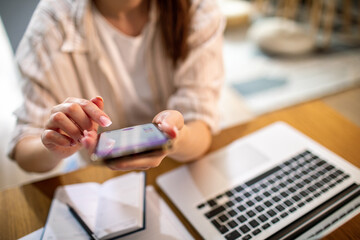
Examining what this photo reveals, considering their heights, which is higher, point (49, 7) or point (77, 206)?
point (49, 7)

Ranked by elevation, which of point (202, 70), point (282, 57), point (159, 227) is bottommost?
point (282, 57)

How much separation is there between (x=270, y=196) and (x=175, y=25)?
0.38 m

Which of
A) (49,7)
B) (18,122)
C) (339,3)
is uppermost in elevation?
(49,7)

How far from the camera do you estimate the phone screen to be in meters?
0.28

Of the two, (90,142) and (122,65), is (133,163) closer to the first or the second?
(90,142)

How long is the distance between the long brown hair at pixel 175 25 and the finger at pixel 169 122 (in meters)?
0.27

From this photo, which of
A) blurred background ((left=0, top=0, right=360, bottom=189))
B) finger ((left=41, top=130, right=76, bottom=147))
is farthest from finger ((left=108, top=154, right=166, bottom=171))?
blurred background ((left=0, top=0, right=360, bottom=189))

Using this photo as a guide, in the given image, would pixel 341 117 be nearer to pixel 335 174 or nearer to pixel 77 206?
pixel 335 174

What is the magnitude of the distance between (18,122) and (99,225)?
0.25 m

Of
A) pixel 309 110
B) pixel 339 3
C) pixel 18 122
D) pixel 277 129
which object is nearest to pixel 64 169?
pixel 18 122

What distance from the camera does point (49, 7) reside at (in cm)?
52

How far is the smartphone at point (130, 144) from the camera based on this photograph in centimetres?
28

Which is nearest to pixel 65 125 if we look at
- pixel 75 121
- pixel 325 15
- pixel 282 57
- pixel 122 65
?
pixel 75 121

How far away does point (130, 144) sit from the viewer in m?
0.29
